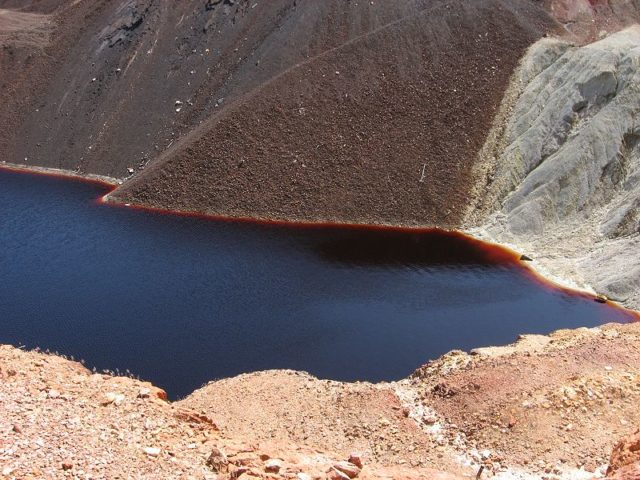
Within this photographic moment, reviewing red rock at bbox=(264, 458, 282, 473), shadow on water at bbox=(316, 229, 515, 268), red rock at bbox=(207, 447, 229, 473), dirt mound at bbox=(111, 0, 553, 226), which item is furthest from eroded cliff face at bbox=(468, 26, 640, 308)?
red rock at bbox=(207, 447, 229, 473)

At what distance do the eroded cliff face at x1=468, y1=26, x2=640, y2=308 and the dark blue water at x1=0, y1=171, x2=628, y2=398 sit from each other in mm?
3405

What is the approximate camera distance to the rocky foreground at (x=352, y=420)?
943 cm

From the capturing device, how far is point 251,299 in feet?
92.4

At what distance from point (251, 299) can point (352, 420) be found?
41.6 ft

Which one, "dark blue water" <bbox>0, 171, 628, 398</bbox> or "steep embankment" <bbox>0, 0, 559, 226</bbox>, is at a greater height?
"steep embankment" <bbox>0, 0, 559, 226</bbox>

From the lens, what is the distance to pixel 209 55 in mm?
51625

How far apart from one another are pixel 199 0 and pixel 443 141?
2669 cm

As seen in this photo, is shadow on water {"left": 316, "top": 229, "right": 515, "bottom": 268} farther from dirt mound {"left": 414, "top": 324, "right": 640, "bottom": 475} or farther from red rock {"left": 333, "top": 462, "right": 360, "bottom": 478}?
red rock {"left": 333, "top": 462, "right": 360, "bottom": 478}

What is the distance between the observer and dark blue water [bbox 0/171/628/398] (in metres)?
23.7

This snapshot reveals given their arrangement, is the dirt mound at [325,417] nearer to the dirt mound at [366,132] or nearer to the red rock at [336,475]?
the red rock at [336,475]

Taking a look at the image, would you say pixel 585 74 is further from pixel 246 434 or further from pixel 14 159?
pixel 14 159

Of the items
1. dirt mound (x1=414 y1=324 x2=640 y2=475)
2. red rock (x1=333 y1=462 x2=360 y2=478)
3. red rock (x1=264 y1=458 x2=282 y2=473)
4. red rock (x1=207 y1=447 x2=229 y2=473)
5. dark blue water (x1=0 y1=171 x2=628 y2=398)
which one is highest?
red rock (x1=207 y1=447 x2=229 y2=473)

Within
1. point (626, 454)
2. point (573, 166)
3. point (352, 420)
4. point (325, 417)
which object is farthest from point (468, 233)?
point (626, 454)

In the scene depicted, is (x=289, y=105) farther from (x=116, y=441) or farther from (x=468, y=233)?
(x=116, y=441)
